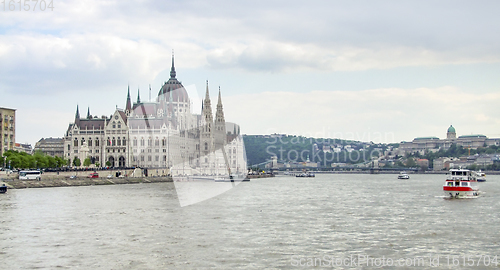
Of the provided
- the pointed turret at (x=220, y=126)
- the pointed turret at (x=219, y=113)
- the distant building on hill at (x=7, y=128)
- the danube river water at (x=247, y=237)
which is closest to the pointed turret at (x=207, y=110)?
the pointed turret at (x=220, y=126)

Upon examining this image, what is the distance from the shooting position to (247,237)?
32.9 metres

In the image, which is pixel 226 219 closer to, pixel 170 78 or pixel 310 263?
pixel 310 263

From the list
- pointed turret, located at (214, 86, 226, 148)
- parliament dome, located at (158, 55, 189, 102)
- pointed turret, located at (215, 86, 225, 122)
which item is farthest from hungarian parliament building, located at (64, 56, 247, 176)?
pointed turret, located at (215, 86, 225, 122)

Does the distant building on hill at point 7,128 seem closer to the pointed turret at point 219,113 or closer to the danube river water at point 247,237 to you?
the pointed turret at point 219,113

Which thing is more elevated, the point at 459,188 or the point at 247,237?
the point at 459,188

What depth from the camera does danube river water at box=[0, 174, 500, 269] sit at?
2623 cm

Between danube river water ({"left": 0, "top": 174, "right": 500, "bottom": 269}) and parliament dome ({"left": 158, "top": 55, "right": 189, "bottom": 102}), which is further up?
parliament dome ({"left": 158, "top": 55, "right": 189, "bottom": 102})

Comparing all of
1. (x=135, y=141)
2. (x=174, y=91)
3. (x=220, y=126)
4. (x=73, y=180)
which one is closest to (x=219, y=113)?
(x=220, y=126)

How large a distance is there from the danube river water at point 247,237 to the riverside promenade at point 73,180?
31235 mm

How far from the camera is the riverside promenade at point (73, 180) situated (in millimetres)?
80750

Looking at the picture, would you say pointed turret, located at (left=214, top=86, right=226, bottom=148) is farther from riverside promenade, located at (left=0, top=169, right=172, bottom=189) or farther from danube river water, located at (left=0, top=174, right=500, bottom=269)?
danube river water, located at (left=0, top=174, right=500, bottom=269)

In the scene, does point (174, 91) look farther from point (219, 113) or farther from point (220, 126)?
point (220, 126)

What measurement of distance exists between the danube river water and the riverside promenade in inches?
1230

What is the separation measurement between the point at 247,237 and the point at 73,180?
225ft
